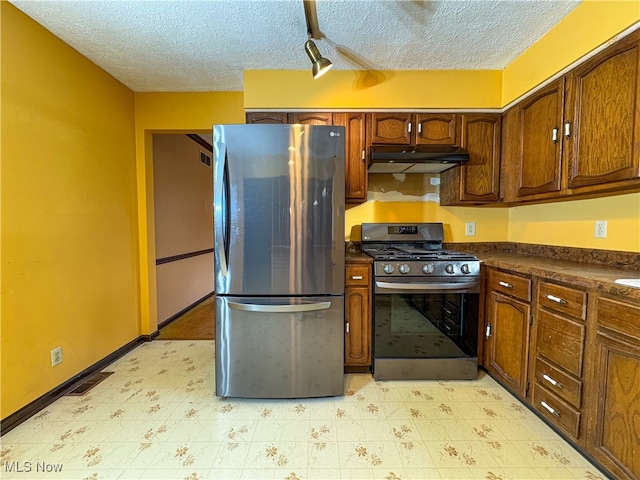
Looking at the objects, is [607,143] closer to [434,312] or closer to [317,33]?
[434,312]

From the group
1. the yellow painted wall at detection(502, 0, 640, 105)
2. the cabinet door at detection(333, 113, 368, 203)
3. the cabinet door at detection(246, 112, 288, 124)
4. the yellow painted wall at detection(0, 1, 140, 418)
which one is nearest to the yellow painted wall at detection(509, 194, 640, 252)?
the yellow painted wall at detection(502, 0, 640, 105)

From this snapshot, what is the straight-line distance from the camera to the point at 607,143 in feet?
4.89

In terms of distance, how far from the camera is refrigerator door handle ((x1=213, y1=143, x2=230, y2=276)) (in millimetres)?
1715

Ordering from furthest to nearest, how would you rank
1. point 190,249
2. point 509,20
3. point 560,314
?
point 190,249 → point 509,20 → point 560,314

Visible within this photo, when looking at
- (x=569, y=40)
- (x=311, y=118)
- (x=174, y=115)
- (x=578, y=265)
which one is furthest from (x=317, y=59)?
(x=578, y=265)

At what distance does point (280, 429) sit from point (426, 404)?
3.09ft

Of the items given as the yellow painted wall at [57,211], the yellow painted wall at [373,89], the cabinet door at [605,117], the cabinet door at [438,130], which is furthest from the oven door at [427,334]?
the yellow painted wall at [57,211]

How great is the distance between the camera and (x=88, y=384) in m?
2.01

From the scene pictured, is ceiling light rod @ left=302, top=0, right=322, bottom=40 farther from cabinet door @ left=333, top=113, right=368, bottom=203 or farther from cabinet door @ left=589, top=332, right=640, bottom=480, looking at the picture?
cabinet door @ left=589, top=332, right=640, bottom=480

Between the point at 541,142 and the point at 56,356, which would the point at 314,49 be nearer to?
the point at 541,142

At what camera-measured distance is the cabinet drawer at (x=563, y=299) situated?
52.8 inches

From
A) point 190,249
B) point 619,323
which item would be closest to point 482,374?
point 619,323

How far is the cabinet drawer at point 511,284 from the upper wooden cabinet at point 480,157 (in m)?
0.72

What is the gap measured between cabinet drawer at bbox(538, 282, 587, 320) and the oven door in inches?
19.0
